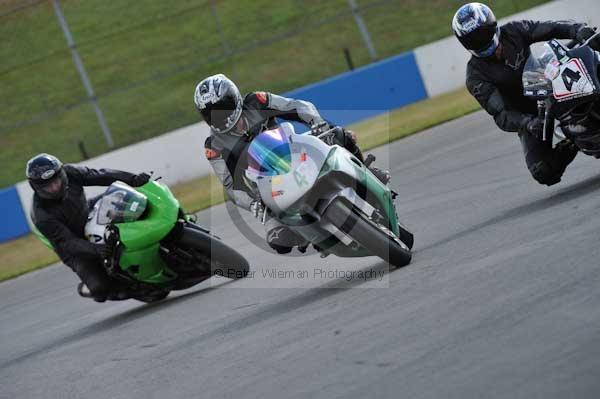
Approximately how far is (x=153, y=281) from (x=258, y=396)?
15.7 ft

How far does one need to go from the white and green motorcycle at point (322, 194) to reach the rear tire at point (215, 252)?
6.54ft

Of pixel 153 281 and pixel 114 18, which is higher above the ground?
pixel 153 281

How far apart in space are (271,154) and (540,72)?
2243 millimetres

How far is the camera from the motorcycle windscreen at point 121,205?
9750 millimetres

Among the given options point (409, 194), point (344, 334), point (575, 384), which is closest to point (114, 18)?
point (409, 194)

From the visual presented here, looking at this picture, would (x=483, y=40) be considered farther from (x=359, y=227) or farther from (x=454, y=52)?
(x=454, y=52)

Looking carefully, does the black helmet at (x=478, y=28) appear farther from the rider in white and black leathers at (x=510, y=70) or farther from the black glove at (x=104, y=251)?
the black glove at (x=104, y=251)

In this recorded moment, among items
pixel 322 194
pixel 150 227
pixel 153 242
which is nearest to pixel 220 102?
pixel 322 194

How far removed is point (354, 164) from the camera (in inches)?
312

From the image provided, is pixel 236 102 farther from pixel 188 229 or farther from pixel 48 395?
pixel 48 395

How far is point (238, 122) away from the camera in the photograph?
343 inches

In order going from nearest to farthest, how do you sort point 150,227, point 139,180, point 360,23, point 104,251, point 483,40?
point 483,40 → point 150,227 → point 104,251 → point 139,180 → point 360,23

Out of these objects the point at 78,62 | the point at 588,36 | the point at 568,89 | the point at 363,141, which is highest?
the point at 588,36

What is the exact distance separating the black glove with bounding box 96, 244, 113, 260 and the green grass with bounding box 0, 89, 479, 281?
20.7 feet
